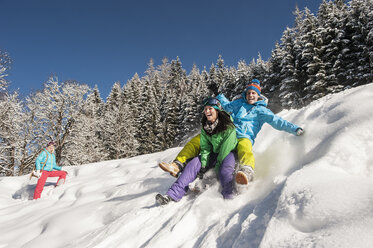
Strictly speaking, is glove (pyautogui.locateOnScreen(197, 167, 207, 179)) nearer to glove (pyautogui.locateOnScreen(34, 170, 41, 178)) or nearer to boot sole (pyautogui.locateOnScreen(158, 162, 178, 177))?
boot sole (pyautogui.locateOnScreen(158, 162, 178, 177))

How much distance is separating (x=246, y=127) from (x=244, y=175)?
118 cm

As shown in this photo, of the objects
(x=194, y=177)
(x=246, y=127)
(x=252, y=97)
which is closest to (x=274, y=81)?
(x=252, y=97)

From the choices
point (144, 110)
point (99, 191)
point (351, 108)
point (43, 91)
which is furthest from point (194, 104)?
point (351, 108)

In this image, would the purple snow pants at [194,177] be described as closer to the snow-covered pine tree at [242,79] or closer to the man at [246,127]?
the man at [246,127]

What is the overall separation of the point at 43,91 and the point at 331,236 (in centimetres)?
2106

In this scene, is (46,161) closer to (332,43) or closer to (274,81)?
(332,43)

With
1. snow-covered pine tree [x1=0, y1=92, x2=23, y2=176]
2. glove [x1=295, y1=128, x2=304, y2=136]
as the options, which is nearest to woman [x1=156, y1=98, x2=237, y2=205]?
glove [x1=295, y1=128, x2=304, y2=136]

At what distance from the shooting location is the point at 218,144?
2695mm

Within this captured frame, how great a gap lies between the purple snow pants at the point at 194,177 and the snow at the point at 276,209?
88 millimetres

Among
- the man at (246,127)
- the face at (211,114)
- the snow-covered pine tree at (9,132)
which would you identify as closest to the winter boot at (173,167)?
the man at (246,127)

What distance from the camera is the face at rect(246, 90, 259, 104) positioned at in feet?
11.0

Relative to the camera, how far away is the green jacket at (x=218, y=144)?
2.57 metres

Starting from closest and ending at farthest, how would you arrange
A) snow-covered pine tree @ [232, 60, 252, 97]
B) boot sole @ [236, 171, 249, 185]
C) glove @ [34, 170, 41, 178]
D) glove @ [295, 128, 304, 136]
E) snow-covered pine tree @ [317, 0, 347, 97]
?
1. boot sole @ [236, 171, 249, 185]
2. glove @ [295, 128, 304, 136]
3. glove @ [34, 170, 41, 178]
4. snow-covered pine tree @ [317, 0, 347, 97]
5. snow-covered pine tree @ [232, 60, 252, 97]

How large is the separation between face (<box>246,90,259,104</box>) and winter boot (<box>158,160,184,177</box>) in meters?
1.51
